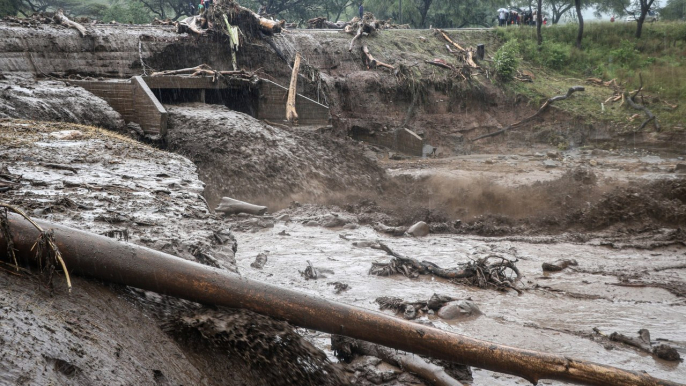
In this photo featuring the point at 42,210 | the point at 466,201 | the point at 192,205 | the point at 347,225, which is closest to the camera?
the point at 42,210

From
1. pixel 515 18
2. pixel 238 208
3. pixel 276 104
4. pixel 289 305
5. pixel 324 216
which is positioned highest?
pixel 515 18

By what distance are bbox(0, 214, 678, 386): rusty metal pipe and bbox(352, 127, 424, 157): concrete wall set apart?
51.4 ft

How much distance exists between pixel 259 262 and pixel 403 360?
4.01m

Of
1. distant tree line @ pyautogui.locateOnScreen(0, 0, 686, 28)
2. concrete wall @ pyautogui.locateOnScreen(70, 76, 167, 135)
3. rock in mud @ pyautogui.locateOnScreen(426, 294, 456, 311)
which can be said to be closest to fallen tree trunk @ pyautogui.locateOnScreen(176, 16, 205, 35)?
concrete wall @ pyautogui.locateOnScreen(70, 76, 167, 135)

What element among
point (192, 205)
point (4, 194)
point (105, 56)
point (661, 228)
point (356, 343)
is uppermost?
point (105, 56)

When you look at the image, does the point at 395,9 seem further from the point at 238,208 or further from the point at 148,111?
the point at 238,208

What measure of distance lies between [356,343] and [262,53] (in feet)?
54.3

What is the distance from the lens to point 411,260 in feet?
25.7

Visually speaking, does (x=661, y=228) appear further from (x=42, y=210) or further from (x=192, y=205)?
(x=42, y=210)

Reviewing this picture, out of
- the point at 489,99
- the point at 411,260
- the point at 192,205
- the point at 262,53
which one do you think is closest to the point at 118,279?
the point at 192,205

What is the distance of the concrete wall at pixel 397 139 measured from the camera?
62.0 ft

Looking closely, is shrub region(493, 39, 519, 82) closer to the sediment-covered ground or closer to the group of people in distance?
the sediment-covered ground

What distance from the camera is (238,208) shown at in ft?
37.5

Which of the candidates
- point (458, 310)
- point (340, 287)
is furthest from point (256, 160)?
point (458, 310)
